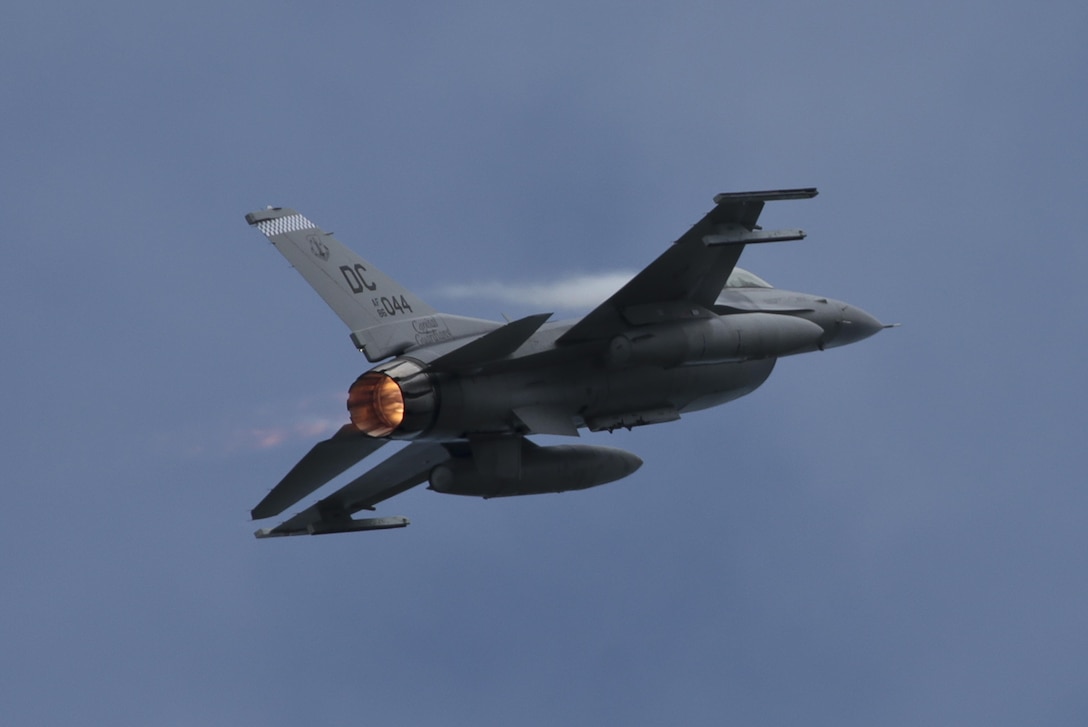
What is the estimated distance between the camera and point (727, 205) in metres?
26.7

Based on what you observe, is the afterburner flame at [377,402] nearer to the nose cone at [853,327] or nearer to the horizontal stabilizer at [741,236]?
the horizontal stabilizer at [741,236]

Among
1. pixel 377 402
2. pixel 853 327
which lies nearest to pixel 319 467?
pixel 377 402

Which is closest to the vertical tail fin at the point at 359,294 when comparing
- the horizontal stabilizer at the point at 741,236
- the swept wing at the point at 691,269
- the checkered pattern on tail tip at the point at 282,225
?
the checkered pattern on tail tip at the point at 282,225

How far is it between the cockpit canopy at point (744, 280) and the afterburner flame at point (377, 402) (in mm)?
5584

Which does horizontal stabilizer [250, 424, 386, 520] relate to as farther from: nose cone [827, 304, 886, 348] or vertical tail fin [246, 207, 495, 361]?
nose cone [827, 304, 886, 348]

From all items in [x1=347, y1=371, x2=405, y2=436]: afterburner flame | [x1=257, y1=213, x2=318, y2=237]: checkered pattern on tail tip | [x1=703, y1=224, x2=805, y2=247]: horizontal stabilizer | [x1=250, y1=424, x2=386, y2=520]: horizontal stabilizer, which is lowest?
[x1=250, y1=424, x2=386, y2=520]: horizontal stabilizer

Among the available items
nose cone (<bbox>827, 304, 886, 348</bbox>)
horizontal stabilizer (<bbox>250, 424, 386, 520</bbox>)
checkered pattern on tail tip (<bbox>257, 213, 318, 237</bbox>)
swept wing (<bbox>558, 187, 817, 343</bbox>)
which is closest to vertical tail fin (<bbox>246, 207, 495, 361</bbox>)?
checkered pattern on tail tip (<bbox>257, 213, 318, 237</bbox>)

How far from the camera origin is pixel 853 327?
3027 cm

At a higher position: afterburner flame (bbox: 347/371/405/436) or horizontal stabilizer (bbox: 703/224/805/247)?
horizontal stabilizer (bbox: 703/224/805/247)

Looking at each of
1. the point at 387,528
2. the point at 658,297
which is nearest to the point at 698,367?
the point at 658,297

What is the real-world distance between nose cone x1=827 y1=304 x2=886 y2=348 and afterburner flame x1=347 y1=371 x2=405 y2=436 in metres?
7.07

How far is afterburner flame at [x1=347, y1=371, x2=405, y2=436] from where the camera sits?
26.0 m

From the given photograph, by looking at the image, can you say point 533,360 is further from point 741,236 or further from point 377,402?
point 741,236

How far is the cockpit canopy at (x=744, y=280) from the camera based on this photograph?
2950 cm
